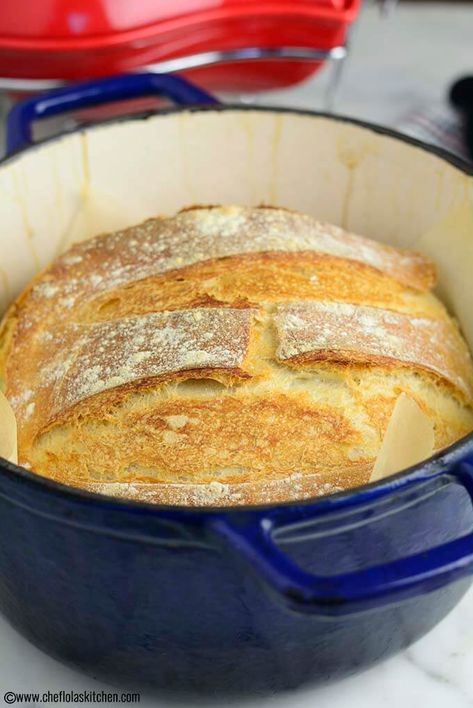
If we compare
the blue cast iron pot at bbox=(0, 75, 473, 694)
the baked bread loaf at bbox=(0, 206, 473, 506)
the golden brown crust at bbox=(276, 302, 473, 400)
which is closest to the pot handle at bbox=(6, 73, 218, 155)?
the baked bread loaf at bbox=(0, 206, 473, 506)

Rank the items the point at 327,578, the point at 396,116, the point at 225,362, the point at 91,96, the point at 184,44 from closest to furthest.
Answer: the point at 327,578 < the point at 225,362 < the point at 91,96 < the point at 184,44 < the point at 396,116

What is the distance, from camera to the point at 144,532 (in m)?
0.56

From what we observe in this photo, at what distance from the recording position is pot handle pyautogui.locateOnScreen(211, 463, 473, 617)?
0.54 m

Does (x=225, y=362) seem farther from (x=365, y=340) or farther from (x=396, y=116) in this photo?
(x=396, y=116)

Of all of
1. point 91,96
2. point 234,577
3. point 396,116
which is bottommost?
point 396,116

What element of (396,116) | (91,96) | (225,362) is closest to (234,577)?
(225,362)

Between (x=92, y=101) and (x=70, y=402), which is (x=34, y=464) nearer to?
(x=70, y=402)

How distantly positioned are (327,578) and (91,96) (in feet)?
2.24

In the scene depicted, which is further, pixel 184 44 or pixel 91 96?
pixel 184 44

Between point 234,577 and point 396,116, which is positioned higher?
point 234,577

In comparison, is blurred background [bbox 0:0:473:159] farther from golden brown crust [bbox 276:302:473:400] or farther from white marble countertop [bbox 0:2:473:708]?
golden brown crust [bbox 276:302:473:400]

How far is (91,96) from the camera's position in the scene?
3.42 ft

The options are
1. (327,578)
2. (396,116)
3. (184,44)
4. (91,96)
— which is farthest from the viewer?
(396,116)

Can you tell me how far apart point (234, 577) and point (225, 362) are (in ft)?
0.74
